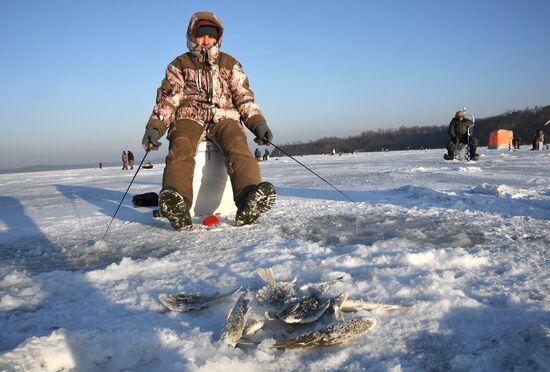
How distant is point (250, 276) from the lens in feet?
5.92

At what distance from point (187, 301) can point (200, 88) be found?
2.57 metres

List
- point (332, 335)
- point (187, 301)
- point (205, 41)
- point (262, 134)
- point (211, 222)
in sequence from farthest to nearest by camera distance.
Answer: point (205, 41) < point (262, 134) < point (211, 222) < point (187, 301) < point (332, 335)

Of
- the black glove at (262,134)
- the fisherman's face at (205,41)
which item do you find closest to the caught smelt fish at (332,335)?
the black glove at (262,134)

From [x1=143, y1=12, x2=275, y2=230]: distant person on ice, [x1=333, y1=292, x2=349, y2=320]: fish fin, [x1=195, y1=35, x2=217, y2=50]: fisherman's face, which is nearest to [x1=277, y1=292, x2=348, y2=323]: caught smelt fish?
[x1=333, y1=292, x2=349, y2=320]: fish fin

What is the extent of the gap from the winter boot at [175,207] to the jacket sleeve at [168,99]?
0.80 meters

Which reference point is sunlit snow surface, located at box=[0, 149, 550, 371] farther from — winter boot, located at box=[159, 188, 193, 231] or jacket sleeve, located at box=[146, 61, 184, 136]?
jacket sleeve, located at box=[146, 61, 184, 136]

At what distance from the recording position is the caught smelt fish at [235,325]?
3.81 feet

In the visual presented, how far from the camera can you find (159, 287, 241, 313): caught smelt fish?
1.43 metres

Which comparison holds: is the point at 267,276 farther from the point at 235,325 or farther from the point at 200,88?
the point at 200,88

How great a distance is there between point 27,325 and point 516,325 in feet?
5.12

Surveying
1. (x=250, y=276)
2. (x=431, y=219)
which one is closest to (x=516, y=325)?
(x=250, y=276)

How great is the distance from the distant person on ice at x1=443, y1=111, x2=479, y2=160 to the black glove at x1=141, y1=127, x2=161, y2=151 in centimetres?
1064

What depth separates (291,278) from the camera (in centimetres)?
177

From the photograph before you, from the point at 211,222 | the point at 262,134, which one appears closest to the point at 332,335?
the point at 211,222
